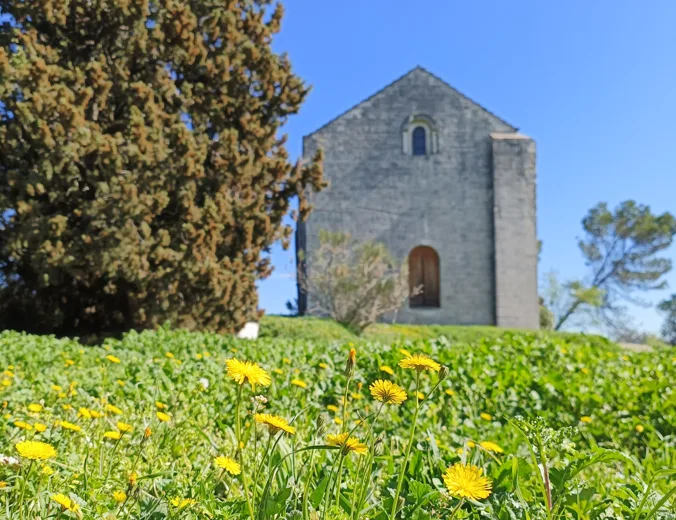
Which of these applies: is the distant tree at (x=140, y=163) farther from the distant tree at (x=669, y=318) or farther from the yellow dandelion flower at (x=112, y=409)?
the distant tree at (x=669, y=318)

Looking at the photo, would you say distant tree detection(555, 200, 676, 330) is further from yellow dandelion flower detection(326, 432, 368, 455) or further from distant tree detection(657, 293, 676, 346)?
yellow dandelion flower detection(326, 432, 368, 455)

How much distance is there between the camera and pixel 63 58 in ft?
27.7

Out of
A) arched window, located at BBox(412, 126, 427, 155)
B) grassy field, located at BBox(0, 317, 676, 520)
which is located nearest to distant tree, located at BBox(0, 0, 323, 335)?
grassy field, located at BBox(0, 317, 676, 520)

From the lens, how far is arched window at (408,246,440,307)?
59.4 ft

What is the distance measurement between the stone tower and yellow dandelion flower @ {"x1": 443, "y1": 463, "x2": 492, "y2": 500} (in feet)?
53.7

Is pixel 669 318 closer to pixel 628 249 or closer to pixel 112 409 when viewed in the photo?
pixel 628 249

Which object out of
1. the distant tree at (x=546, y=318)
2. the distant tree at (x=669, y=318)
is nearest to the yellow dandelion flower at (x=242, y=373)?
the distant tree at (x=546, y=318)

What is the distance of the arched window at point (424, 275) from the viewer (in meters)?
18.1

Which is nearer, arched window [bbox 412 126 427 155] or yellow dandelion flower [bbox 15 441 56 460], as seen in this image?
yellow dandelion flower [bbox 15 441 56 460]

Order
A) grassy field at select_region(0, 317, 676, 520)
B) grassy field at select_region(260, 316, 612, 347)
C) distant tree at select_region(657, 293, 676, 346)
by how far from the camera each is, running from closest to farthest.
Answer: grassy field at select_region(0, 317, 676, 520) → grassy field at select_region(260, 316, 612, 347) → distant tree at select_region(657, 293, 676, 346)

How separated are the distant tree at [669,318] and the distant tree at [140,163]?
23571 millimetres

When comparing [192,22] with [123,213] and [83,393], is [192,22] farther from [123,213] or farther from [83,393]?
[83,393]

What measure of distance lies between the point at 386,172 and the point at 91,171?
463 inches

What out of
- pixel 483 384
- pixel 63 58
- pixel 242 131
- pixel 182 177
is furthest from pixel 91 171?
pixel 483 384
